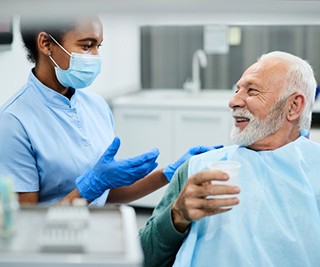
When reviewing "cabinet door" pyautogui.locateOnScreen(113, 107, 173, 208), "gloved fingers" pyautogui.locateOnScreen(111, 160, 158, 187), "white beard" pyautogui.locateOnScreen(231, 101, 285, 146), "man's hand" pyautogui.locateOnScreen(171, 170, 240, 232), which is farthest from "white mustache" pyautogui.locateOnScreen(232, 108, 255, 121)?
"cabinet door" pyautogui.locateOnScreen(113, 107, 173, 208)

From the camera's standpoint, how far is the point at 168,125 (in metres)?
4.10

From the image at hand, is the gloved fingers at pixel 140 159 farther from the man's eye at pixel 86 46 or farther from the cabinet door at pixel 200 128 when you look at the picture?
the cabinet door at pixel 200 128

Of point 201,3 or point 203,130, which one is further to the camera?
point 203,130

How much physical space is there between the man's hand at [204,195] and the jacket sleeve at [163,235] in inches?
6.6

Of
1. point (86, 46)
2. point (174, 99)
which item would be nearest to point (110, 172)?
point (86, 46)

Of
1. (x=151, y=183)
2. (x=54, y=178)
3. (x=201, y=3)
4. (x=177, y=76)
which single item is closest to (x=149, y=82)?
(x=177, y=76)

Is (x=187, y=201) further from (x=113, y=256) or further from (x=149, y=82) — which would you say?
(x=149, y=82)

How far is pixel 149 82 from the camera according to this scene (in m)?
4.76

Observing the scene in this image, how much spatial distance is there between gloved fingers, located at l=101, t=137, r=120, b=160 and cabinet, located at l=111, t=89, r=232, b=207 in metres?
2.22

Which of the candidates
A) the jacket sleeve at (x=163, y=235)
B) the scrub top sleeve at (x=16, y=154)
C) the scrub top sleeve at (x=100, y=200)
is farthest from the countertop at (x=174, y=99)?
the scrub top sleeve at (x=16, y=154)

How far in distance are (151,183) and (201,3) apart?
1493 millimetres

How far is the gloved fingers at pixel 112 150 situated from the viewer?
1810 mm

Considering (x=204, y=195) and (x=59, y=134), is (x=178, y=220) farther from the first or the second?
(x=59, y=134)

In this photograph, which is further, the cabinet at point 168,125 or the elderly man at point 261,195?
the cabinet at point 168,125
